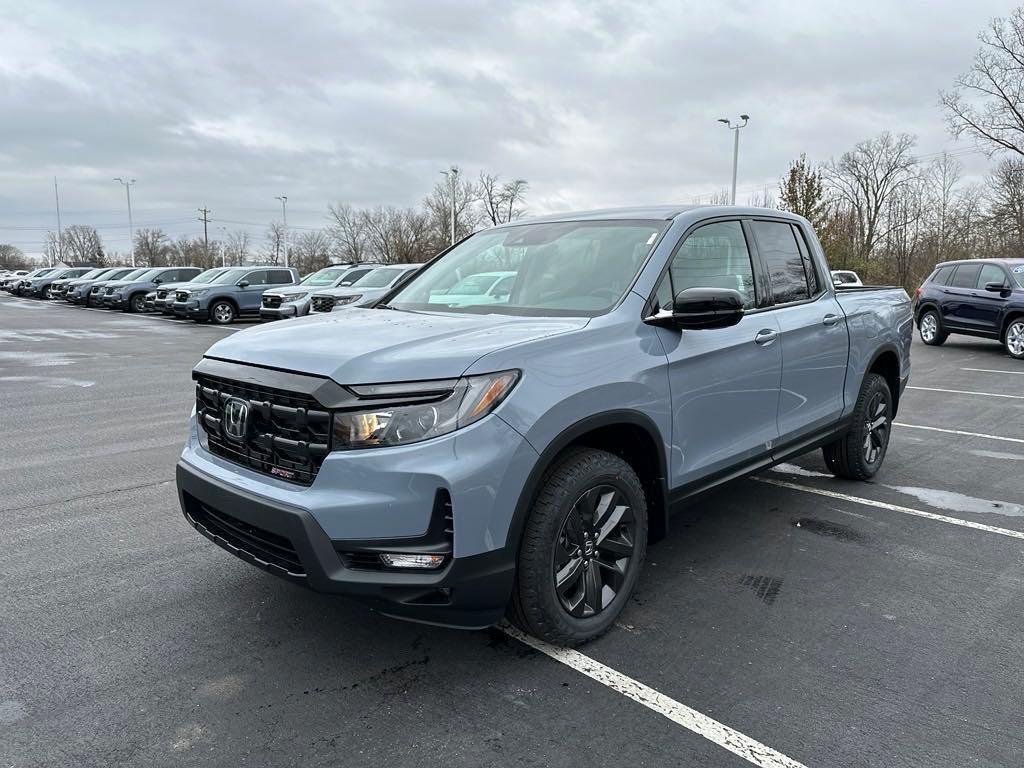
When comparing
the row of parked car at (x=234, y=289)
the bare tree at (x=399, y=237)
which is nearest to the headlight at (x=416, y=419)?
the row of parked car at (x=234, y=289)

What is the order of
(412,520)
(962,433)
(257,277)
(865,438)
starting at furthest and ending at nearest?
1. (257,277)
2. (962,433)
3. (865,438)
4. (412,520)

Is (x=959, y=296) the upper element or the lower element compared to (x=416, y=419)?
upper

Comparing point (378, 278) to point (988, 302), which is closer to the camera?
point (988, 302)

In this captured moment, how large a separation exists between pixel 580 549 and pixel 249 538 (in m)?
1.31

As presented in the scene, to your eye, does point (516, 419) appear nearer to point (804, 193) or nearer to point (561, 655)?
point (561, 655)

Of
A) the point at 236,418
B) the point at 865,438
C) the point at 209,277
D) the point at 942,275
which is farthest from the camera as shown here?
the point at 209,277

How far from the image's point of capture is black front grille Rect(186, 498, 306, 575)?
2.65 metres

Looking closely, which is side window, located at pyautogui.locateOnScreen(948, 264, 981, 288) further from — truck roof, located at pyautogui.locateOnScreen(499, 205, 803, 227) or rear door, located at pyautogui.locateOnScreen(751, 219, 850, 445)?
truck roof, located at pyautogui.locateOnScreen(499, 205, 803, 227)

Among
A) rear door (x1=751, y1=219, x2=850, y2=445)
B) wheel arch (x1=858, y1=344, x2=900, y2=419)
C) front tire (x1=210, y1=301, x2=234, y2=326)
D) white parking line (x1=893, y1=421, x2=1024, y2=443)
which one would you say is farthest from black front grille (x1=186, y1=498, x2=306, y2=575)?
front tire (x1=210, y1=301, x2=234, y2=326)

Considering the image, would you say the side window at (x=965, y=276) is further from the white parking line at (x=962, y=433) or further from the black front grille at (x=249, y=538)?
the black front grille at (x=249, y=538)

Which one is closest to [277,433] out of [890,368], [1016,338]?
[890,368]

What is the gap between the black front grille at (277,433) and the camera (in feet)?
8.64

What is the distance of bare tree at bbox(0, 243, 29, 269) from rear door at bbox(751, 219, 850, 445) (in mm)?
148080

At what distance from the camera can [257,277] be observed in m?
24.2
